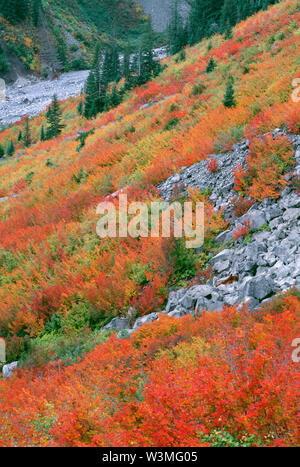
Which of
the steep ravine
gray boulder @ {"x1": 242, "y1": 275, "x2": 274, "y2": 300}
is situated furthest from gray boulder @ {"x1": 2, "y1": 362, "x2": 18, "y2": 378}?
gray boulder @ {"x1": 242, "y1": 275, "x2": 274, "y2": 300}

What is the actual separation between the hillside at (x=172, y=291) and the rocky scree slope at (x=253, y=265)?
0.09 ft

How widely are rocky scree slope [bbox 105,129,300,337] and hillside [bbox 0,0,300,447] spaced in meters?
0.03

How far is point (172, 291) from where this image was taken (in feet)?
22.7

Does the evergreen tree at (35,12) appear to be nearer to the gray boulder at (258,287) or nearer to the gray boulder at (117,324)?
the gray boulder at (117,324)

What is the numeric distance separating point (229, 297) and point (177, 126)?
9.87 metres

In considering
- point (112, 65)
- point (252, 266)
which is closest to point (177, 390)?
point (252, 266)

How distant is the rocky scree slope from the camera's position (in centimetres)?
577

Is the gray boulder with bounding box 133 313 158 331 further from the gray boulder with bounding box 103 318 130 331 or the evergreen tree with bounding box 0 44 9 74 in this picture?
the evergreen tree with bounding box 0 44 9 74

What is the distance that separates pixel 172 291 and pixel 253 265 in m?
1.77

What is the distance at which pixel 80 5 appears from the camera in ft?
346

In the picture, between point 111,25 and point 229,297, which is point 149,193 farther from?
point 111,25

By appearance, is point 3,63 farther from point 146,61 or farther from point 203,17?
point 146,61

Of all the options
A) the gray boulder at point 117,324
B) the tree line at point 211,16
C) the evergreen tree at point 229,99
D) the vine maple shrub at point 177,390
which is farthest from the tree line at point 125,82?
the vine maple shrub at point 177,390
